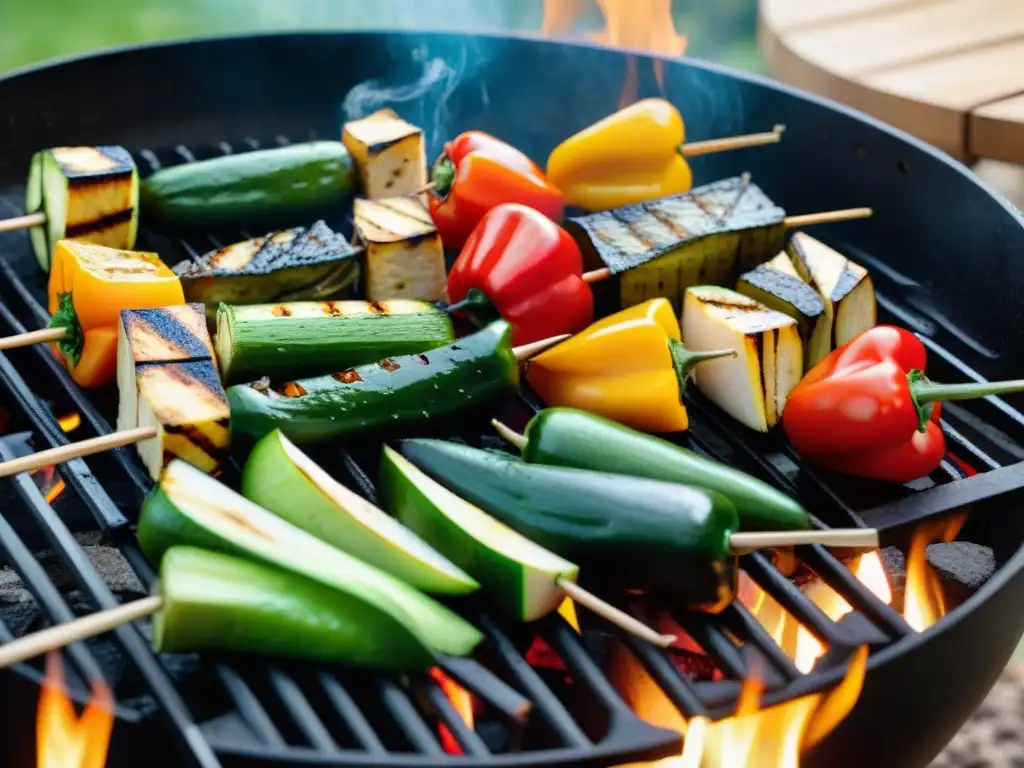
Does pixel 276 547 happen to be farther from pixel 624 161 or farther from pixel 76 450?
pixel 624 161

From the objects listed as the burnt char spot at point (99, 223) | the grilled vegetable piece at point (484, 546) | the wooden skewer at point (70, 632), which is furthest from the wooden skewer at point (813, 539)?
the burnt char spot at point (99, 223)

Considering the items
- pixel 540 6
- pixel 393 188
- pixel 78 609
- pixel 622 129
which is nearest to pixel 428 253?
pixel 393 188

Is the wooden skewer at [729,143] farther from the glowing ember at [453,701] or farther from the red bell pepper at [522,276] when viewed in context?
the glowing ember at [453,701]

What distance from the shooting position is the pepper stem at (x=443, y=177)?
3.23 meters

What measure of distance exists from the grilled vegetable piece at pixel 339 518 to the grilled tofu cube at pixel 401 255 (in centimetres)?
85

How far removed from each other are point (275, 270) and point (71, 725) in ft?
4.36

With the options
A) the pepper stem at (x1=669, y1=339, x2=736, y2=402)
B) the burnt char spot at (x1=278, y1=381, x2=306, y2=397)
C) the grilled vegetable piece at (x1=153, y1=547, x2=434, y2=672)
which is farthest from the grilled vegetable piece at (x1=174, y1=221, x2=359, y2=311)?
the grilled vegetable piece at (x1=153, y1=547, x2=434, y2=672)

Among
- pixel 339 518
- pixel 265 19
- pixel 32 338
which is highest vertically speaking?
pixel 265 19

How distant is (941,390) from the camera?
2.38 m

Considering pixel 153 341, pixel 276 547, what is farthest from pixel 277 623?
pixel 153 341

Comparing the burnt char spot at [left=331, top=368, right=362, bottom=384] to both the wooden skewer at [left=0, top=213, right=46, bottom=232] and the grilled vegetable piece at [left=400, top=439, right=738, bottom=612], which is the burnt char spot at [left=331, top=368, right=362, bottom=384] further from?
the wooden skewer at [left=0, top=213, right=46, bottom=232]

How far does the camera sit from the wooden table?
3525 mm

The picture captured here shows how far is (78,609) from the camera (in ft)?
7.78

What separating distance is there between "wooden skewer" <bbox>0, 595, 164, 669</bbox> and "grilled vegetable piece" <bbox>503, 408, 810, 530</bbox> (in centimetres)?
83
